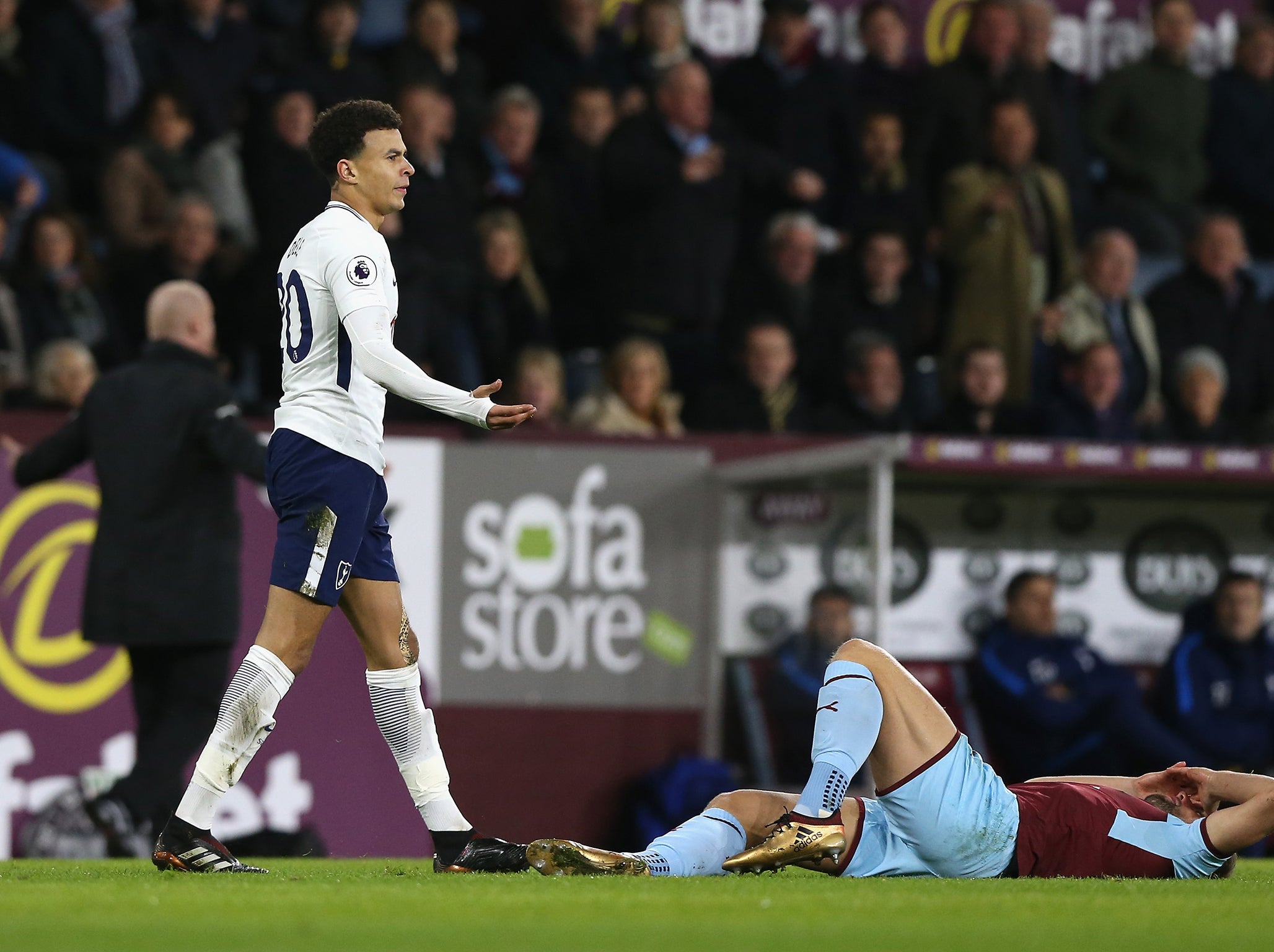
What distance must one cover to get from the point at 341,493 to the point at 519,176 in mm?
6524

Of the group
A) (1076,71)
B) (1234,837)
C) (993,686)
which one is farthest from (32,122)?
(1234,837)

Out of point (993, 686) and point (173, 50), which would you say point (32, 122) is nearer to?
point (173, 50)

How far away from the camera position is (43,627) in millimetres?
10078

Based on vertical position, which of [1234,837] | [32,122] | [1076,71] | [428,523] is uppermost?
[1076,71]

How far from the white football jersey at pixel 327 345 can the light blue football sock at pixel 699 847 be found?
52.6 inches

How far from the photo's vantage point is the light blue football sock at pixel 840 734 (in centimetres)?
554

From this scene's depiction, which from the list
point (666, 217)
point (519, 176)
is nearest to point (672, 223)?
point (666, 217)

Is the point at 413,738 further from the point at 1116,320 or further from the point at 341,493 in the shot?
the point at 1116,320

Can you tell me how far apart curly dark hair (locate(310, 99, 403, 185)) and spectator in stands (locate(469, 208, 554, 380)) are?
5.28 meters

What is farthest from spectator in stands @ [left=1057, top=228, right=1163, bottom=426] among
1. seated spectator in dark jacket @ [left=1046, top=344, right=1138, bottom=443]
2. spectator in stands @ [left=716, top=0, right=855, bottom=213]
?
spectator in stands @ [left=716, top=0, right=855, bottom=213]

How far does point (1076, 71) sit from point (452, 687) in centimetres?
684

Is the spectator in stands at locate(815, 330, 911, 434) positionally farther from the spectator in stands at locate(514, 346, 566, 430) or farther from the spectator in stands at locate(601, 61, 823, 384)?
the spectator in stands at locate(514, 346, 566, 430)

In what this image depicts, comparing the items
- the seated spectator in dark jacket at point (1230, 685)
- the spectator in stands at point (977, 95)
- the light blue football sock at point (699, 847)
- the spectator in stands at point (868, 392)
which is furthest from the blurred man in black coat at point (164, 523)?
the spectator in stands at point (977, 95)

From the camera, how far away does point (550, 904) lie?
4.94 m
